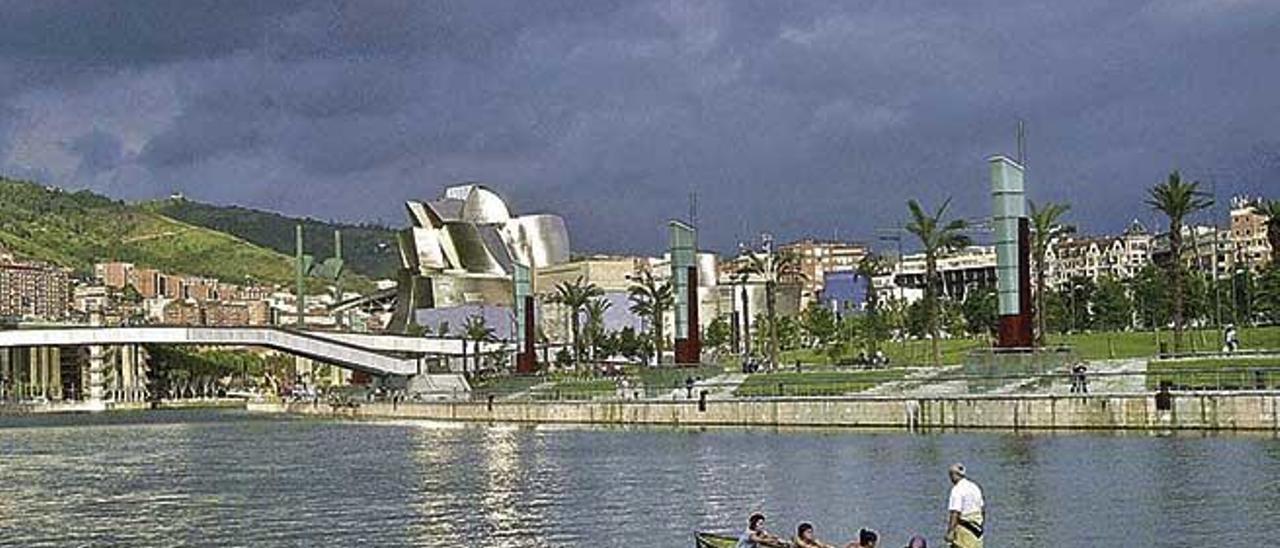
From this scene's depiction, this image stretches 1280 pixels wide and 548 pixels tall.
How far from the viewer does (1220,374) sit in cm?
5681

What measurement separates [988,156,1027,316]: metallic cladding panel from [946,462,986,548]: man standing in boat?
47408 millimetres

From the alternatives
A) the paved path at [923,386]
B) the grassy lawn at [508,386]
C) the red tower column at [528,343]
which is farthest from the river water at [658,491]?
the red tower column at [528,343]

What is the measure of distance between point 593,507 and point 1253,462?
1540 centimetres

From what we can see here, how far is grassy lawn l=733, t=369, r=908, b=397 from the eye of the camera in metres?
76.4

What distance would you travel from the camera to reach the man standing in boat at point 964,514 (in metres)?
23.1

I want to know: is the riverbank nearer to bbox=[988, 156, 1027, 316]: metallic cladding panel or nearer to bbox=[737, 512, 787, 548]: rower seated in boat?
bbox=[988, 156, 1027, 316]: metallic cladding panel

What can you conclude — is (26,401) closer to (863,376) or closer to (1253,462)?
(863,376)

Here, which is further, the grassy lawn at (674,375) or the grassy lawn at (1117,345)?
the grassy lawn at (1117,345)

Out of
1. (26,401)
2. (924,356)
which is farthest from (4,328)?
(924,356)

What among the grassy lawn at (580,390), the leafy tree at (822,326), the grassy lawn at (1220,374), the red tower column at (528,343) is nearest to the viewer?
the grassy lawn at (1220,374)

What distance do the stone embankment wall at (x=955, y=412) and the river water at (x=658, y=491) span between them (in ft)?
4.20

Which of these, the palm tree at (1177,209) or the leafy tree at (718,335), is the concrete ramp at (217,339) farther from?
the palm tree at (1177,209)

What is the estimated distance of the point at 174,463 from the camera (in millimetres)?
68875

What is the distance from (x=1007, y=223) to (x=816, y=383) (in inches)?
498
